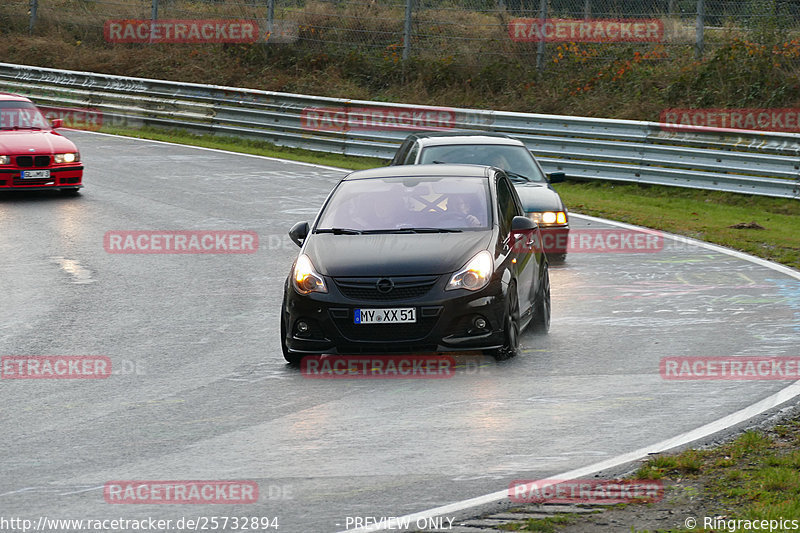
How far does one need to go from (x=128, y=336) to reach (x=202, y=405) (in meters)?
2.62

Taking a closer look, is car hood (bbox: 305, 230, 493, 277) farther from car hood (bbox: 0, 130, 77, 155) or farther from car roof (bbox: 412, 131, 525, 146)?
car hood (bbox: 0, 130, 77, 155)

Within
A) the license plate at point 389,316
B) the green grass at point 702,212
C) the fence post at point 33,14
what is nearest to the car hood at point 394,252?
the license plate at point 389,316

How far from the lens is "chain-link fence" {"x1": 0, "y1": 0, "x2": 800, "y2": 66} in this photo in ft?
87.1

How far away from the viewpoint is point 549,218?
14867mm

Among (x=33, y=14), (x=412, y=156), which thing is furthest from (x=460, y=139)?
(x=33, y=14)

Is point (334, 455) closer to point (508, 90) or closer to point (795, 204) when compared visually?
point (795, 204)

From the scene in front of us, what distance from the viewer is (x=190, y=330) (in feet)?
36.6

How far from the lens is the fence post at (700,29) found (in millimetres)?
25750

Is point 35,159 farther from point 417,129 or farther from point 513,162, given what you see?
point 513,162

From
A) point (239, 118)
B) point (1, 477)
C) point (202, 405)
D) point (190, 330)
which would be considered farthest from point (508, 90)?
point (1, 477)

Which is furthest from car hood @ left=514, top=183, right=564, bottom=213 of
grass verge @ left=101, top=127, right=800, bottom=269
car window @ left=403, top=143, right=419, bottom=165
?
grass verge @ left=101, top=127, right=800, bottom=269

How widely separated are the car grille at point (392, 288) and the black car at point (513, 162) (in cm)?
526

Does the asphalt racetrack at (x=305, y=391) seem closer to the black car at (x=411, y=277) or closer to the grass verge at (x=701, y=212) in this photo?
the black car at (x=411, y=277)

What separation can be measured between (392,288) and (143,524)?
12.5 feet
